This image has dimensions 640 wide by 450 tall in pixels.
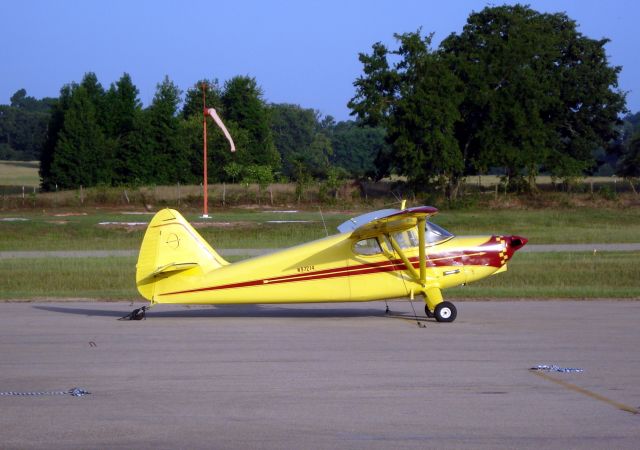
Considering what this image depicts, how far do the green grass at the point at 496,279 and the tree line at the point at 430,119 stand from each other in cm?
3150

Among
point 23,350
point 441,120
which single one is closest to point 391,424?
point 23,350

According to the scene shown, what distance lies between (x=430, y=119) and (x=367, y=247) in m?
45.2

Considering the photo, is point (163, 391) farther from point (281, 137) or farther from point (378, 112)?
point (281, 137)

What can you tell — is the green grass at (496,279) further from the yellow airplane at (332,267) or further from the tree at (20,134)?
the tree at (20,134)

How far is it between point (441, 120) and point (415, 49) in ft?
19.8

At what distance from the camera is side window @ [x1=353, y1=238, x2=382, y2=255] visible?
51.1 feet

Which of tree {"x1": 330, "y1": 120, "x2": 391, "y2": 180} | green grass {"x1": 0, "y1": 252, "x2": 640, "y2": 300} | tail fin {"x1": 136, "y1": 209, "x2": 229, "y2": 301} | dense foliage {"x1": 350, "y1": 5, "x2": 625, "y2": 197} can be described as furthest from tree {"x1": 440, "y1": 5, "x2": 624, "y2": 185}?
tree {"x1": 330, "y1": 120, "x2": 391, "y2": 180}

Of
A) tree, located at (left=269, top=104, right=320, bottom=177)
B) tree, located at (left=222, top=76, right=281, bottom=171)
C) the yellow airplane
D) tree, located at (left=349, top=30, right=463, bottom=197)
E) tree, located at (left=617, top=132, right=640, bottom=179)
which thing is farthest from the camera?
tree, located at (left=269, top=104, right=320, bottom=177)

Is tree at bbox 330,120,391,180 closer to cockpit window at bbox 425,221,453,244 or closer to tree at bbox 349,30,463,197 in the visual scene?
tree at bbox 349,30,463,197

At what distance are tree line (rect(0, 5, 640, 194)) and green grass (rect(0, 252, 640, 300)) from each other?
31.5 meters

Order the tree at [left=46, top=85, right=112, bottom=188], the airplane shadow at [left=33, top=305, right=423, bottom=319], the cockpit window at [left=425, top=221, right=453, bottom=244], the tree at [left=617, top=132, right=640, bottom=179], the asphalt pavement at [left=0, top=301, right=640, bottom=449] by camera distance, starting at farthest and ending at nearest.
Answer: the tree at [left=617, top=132, right=640, bottom=179]
the tree at [left=46, top=85, right=112, bottom=188]
the airplane shadow at [left=33, top=305, right=423, bottom=319]
the cockpit window at [left=425, top=221, right=453, bottom=244]
the asphalt pavement at [left=0, top=301, right=640, bottom=449]

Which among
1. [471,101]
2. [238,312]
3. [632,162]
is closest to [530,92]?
[471,101]

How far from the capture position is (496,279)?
24.0 metres

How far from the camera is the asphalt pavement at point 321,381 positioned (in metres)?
8.26
